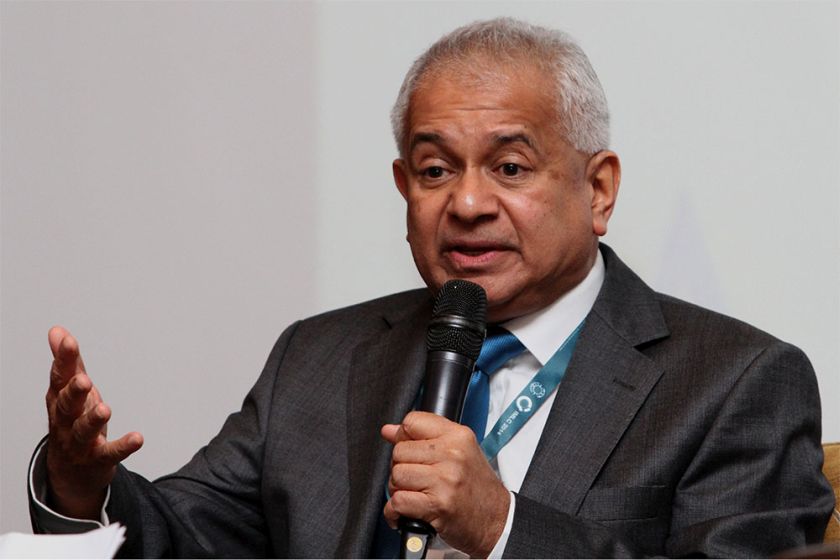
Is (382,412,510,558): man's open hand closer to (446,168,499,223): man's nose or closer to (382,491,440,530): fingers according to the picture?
(382,491,440,530): fingers

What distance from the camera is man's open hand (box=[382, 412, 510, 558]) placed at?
181cm

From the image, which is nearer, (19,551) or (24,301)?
(19,551)

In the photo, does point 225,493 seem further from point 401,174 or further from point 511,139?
point 511,139

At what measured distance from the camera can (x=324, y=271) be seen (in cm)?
330

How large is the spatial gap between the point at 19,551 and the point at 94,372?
1887 mm

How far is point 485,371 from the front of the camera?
8.39ft

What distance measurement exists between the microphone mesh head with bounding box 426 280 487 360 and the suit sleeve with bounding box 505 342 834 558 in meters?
0.30

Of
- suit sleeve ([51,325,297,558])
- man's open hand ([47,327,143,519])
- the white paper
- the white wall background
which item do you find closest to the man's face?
suit sleeve ([51,325,297,558])

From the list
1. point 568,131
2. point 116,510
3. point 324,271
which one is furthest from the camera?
point 324,271

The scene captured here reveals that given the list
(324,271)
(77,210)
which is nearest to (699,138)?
(324,271)

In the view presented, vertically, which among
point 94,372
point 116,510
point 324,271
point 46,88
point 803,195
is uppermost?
point 46,88

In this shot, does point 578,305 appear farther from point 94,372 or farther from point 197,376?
point 94,372

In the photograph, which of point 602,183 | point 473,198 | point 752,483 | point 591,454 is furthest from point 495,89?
point 752,483

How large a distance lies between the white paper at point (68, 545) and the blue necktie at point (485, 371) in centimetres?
102
